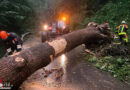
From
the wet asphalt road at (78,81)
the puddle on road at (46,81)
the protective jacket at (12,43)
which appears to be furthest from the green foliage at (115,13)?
the protective jacket at (12,43)

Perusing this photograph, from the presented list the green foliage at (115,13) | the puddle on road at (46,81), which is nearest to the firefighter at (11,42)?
the puddle on road at (46,81)

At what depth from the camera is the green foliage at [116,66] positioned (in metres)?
4.16

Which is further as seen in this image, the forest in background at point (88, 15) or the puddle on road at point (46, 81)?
the forest in background at point (88, 15)

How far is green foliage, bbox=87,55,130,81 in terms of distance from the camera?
4.16 metres

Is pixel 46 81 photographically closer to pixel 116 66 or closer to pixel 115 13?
pixel 116 66

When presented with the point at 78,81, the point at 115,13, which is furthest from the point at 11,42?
the point at 115,13

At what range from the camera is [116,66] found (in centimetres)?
474

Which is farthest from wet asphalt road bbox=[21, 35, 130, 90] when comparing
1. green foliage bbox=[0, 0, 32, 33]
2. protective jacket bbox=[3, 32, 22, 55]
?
green foliage bbox=[0, 0, 32, 33]

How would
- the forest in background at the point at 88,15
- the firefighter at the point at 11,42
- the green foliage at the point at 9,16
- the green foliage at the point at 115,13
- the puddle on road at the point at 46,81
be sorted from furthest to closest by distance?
the green foliage at the point at 9,16
the green foliage at the point at 115,13
the firefighter at the point at 11,42
the forest in background at the point at 88,15
the puddle on road at the point at 46,81

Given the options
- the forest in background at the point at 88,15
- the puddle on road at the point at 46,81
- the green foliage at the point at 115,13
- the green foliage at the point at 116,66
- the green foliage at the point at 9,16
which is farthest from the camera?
the green foliage at the point at 9,16

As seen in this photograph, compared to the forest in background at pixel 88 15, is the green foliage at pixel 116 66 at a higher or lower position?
lower

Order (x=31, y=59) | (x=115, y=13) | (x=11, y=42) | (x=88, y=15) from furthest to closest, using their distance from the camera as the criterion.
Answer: (x=88, y=15) → (x=115, y=13) → (x=11, y=42) → (x=31, y=59)

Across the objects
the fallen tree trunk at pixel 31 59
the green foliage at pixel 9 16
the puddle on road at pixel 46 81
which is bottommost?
the puddle on road at pixel 46 81

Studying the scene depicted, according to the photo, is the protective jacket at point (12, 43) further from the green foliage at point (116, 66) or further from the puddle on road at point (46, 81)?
the green foliage at point (116, 66)
